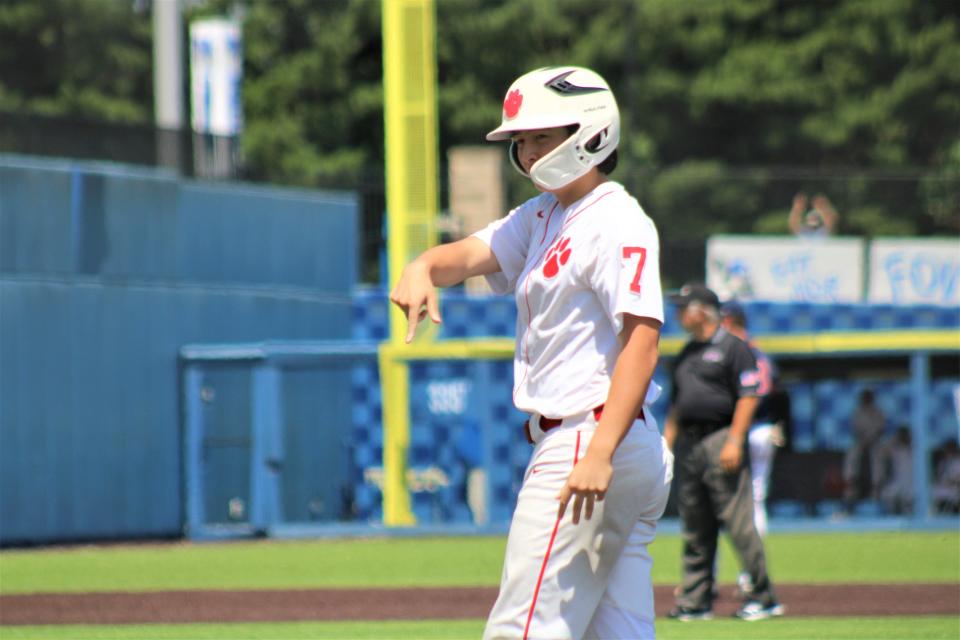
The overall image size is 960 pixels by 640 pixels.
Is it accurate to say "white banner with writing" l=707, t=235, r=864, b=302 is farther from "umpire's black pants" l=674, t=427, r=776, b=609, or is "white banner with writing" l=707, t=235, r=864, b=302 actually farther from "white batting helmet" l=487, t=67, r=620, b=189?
"white batting helmet" l=487, t=67, r=620, b=189

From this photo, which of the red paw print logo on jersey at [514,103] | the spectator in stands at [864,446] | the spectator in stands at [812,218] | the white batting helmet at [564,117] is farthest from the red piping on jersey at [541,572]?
the spectator in stands at [812,218]

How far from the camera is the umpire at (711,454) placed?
976cm

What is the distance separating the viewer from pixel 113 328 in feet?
57.2

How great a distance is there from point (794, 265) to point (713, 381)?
13.1m

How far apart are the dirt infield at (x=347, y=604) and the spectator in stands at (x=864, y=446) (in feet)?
24.8

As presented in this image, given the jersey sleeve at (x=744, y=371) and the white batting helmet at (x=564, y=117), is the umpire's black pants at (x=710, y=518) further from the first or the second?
the white batting helmet at (x=564, y=117)

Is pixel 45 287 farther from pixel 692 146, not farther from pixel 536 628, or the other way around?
pixel 692 146

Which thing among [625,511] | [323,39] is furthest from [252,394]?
[323,39]

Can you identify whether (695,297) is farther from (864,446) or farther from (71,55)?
(71,55)

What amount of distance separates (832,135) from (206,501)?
2848 centimetres

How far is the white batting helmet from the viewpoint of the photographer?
192 inches

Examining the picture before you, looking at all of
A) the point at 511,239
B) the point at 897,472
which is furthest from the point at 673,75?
the point at 511,239

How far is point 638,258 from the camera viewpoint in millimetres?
4734

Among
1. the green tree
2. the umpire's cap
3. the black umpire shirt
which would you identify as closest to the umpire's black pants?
the black umpire shirt
